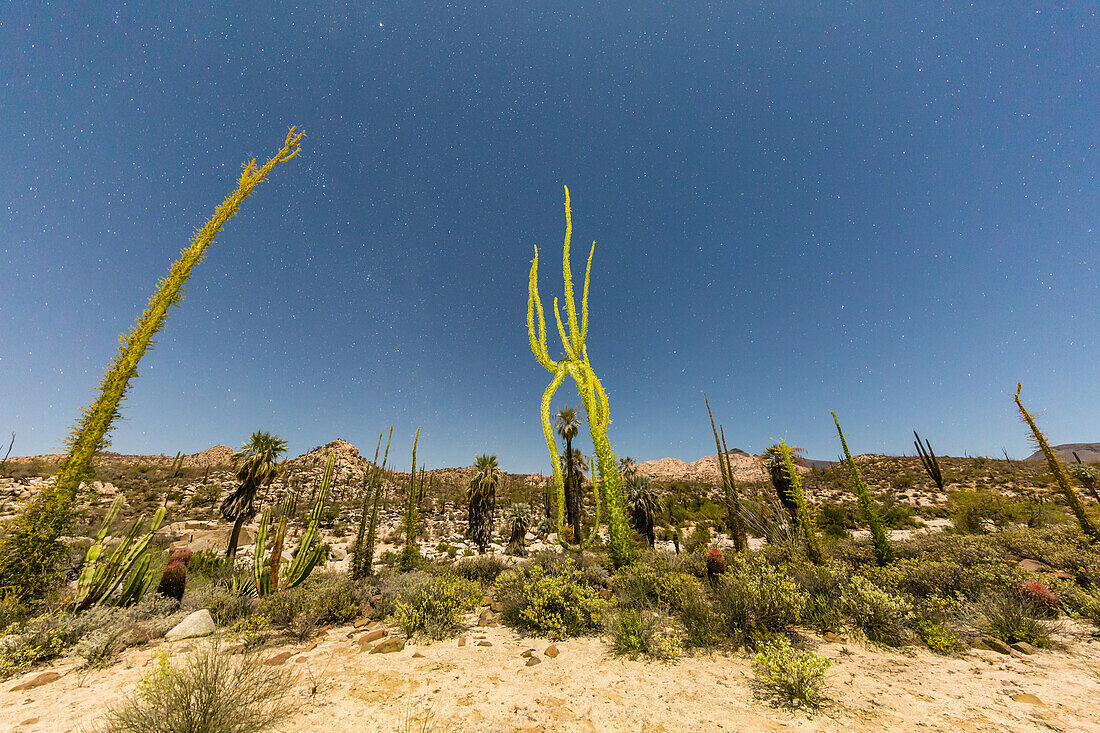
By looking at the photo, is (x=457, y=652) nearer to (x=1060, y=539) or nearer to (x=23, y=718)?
(x=23, y=718)

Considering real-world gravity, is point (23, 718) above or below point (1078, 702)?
above

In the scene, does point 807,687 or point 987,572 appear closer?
point 807,687

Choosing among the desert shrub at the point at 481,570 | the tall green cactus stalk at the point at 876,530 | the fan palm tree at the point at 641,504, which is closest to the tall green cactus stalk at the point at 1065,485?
the tall green cactus stalk at the point at 876,530

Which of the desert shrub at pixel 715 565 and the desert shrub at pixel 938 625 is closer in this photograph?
the desert shrub at pixel 938 625

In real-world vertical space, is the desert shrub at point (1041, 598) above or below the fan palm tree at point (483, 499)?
below

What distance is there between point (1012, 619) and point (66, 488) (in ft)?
59.3

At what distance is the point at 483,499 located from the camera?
931 inches

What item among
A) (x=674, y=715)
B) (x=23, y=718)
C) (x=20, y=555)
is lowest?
(x=674, y=715)

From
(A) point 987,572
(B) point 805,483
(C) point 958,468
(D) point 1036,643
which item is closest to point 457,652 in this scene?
(D) point 1036,643

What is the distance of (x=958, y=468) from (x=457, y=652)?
6190 centimetres

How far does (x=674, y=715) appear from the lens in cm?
460

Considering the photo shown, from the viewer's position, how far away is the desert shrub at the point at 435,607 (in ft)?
24.4

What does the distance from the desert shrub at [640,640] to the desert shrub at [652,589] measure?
4.48 feet

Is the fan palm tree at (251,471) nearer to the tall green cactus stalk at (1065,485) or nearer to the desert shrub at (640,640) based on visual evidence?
the desert shrub at (640,640)
